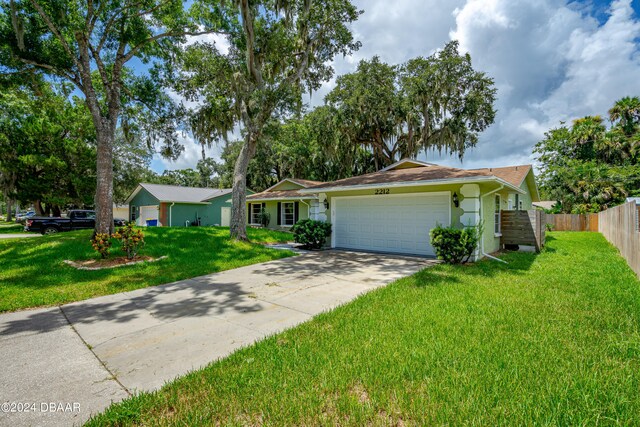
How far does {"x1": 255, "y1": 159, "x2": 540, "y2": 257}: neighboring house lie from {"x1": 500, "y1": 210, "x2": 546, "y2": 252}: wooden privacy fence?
1.33 feet

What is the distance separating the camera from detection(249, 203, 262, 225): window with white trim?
2069cm

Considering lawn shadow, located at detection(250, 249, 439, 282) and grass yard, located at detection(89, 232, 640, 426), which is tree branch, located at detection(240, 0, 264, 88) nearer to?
lawn shadow, located at detection(250, 249, 439, 282)

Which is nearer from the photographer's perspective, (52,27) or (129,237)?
(129,237)

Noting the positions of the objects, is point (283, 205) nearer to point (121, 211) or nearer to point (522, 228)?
point (522, 228)

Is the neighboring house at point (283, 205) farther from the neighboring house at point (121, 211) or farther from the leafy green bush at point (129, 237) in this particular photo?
the neighboring house at point (121, 211)

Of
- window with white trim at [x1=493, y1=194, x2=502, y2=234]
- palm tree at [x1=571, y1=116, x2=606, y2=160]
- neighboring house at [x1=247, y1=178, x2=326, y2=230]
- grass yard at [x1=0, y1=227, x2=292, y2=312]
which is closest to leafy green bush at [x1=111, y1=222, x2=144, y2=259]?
grass yard at [x1=0, y1=227, x2=292, y2=312]

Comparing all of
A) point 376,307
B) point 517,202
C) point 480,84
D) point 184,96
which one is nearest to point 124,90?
point 184,96

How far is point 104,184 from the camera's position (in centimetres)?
974

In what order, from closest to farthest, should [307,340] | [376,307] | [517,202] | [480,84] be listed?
1. [307,340]
2. [376,307]
3. [517,202]
4. [480,84]

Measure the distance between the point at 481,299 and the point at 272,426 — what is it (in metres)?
4.08

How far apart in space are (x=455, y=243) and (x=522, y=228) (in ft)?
16.0

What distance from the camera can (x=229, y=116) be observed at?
42.1 ft

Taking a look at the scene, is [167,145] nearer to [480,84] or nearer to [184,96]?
[184,96]

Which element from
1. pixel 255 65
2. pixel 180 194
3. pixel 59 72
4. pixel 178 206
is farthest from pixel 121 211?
pixel 255 65
